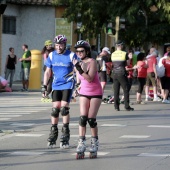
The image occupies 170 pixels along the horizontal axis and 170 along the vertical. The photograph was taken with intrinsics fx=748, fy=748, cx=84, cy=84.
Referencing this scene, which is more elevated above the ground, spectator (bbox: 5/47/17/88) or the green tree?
the green tree

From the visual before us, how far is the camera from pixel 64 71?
1323 centimetres

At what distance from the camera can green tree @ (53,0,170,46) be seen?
101 feet

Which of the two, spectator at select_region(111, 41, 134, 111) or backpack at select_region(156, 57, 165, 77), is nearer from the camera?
spectator at select_region(111, 41, 134, 111)

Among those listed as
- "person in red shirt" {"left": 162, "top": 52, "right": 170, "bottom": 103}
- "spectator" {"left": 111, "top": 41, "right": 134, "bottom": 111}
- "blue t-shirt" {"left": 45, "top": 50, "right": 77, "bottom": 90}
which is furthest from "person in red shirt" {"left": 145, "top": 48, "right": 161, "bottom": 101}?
"blue t-shirt" {"left": 45, "top": 50, "right": 77, "bottom": 90}

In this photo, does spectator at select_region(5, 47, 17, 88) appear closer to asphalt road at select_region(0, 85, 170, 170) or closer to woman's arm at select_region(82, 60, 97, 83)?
asphalt road at select_region(0, 85, 170, 170)

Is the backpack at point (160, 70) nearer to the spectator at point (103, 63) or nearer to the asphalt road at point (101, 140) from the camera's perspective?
the spectator at point (103, 63)

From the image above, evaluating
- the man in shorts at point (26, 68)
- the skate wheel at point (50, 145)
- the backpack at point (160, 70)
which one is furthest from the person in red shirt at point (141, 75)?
the skate wheel at point (50, 145)

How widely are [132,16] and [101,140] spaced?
56.9 feet

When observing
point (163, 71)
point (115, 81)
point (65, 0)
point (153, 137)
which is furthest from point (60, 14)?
point (153, 137)

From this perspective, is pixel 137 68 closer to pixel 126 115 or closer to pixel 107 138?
pixel 126 115

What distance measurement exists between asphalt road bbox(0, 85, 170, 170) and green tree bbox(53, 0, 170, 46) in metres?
9.09

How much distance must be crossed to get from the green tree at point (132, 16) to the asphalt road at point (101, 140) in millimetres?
9093

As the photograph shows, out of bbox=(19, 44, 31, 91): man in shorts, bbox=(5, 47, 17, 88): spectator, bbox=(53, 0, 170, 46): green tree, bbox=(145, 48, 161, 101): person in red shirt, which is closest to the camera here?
bbox=(145, 48, 161, 101): person in red shirt

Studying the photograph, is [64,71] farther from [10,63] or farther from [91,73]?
[10,63]
